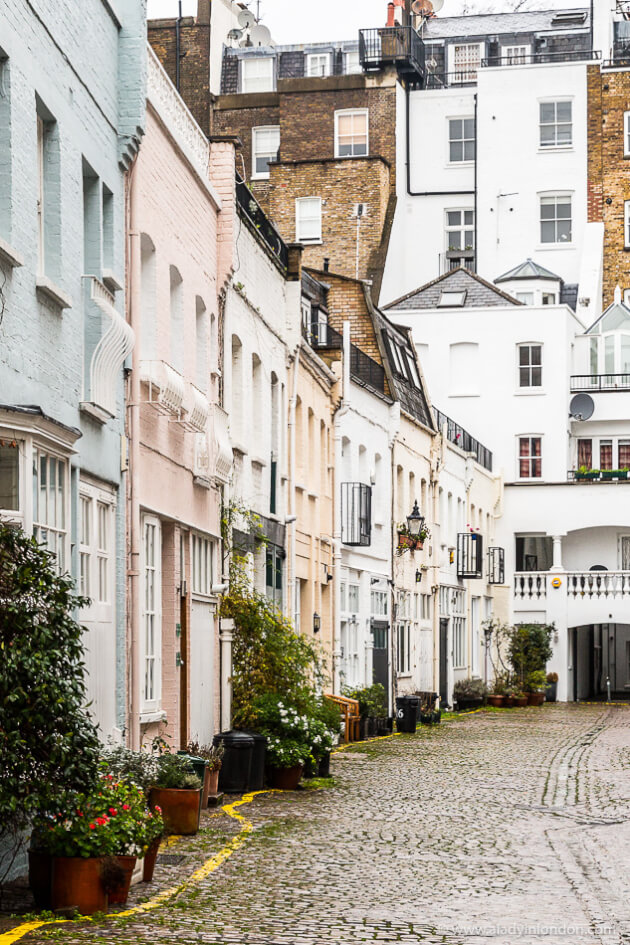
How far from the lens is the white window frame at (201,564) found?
18484 mm

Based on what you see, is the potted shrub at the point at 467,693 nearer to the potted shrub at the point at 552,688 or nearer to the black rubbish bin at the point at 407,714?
the potted shrub at the point at 552,688

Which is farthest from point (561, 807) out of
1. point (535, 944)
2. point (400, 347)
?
point (400, 347)

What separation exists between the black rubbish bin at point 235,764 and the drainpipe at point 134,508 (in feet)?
8.26

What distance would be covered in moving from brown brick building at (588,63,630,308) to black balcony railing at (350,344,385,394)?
26238 millimetres

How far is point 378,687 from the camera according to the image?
2988cm

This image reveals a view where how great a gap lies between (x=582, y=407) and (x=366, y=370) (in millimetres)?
20341

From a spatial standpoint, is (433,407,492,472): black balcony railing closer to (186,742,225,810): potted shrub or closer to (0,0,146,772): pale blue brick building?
(186,742,225,810): potted shrub

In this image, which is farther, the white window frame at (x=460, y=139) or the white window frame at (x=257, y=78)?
the white window frame at (x=257, y=78)

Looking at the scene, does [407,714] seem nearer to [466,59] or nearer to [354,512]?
[354,512]

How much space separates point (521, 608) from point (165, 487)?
35.3m

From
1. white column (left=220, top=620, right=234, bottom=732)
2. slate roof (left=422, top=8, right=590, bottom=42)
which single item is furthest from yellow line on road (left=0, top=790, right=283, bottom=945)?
slate roof (left=422, top=8, right=590, bottom=42)

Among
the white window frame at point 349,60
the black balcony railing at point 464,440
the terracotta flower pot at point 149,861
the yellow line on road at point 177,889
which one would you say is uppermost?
the white window frame at point 349,60

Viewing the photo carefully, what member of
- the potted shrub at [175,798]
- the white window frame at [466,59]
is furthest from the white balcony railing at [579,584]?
the potted shrub at [175,798]

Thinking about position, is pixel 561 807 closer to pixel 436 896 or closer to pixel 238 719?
pixel 238 719
